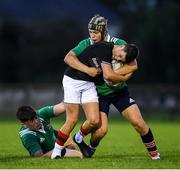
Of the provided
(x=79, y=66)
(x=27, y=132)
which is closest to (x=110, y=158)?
(x=27, y=132)

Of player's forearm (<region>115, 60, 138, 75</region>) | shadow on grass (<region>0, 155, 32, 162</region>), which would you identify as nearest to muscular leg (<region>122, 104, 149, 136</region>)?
player's forearm (<region>115, 60, 138, 75</region>)

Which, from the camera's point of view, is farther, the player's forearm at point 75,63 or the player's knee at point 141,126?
the player's knee at point 141,126

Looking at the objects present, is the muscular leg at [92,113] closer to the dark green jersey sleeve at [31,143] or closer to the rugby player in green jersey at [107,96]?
the rugby player in green jersey at [107,96]

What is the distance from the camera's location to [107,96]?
1485 cm

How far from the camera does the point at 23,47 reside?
5022cm

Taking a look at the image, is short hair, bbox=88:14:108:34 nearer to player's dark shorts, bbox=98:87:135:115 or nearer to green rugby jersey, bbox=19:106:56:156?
player's dark shorts, bbox=98:87:135:115

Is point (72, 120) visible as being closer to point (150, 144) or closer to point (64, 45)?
point (150, 144)

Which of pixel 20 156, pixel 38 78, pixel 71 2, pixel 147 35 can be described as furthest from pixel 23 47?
pixel 20 156

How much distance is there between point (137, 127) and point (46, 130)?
5.20 ft

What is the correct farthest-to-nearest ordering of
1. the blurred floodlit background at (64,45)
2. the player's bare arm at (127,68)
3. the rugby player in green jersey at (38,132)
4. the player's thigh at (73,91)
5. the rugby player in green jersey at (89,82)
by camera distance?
the blurred floodlit background at (64,45), the rugby player in green jersey at (38,132), the player's thigh at (73,91), the player's bare arm at (127,68), the rugby player in green jersey at (89,82)

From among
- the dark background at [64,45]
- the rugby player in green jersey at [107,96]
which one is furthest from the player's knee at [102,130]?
the dark background at [64,45]

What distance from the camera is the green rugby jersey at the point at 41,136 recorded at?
14.8 metres

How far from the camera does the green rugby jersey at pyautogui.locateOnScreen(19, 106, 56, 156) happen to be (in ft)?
48.5

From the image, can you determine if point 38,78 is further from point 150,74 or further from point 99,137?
point 99,137
